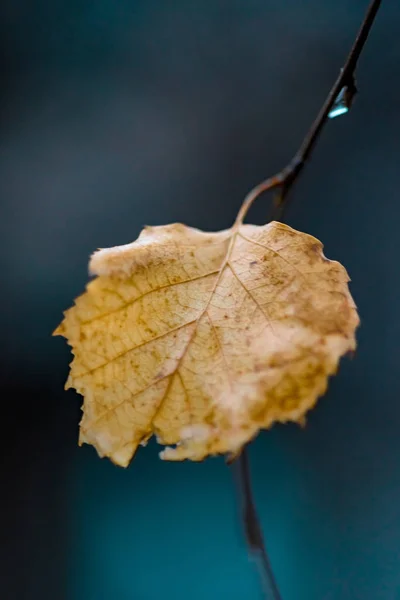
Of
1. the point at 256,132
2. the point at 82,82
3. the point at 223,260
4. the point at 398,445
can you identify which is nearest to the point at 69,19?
the point at 82,82

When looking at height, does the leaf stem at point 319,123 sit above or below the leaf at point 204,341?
above

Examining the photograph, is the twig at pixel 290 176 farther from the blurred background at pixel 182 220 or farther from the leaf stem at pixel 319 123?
the blurred background at pixel 182 220

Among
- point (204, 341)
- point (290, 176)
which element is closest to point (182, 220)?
point (290, 176)

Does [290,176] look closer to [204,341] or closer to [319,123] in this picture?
[319,123]

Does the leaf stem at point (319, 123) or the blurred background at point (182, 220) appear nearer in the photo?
the leaf stem at point (319, 123)

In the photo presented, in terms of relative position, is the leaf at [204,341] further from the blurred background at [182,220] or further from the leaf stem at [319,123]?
the blurred background at [182,220]

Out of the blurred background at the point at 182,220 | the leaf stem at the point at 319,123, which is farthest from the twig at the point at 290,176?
the blurred background at the point at 182,220
